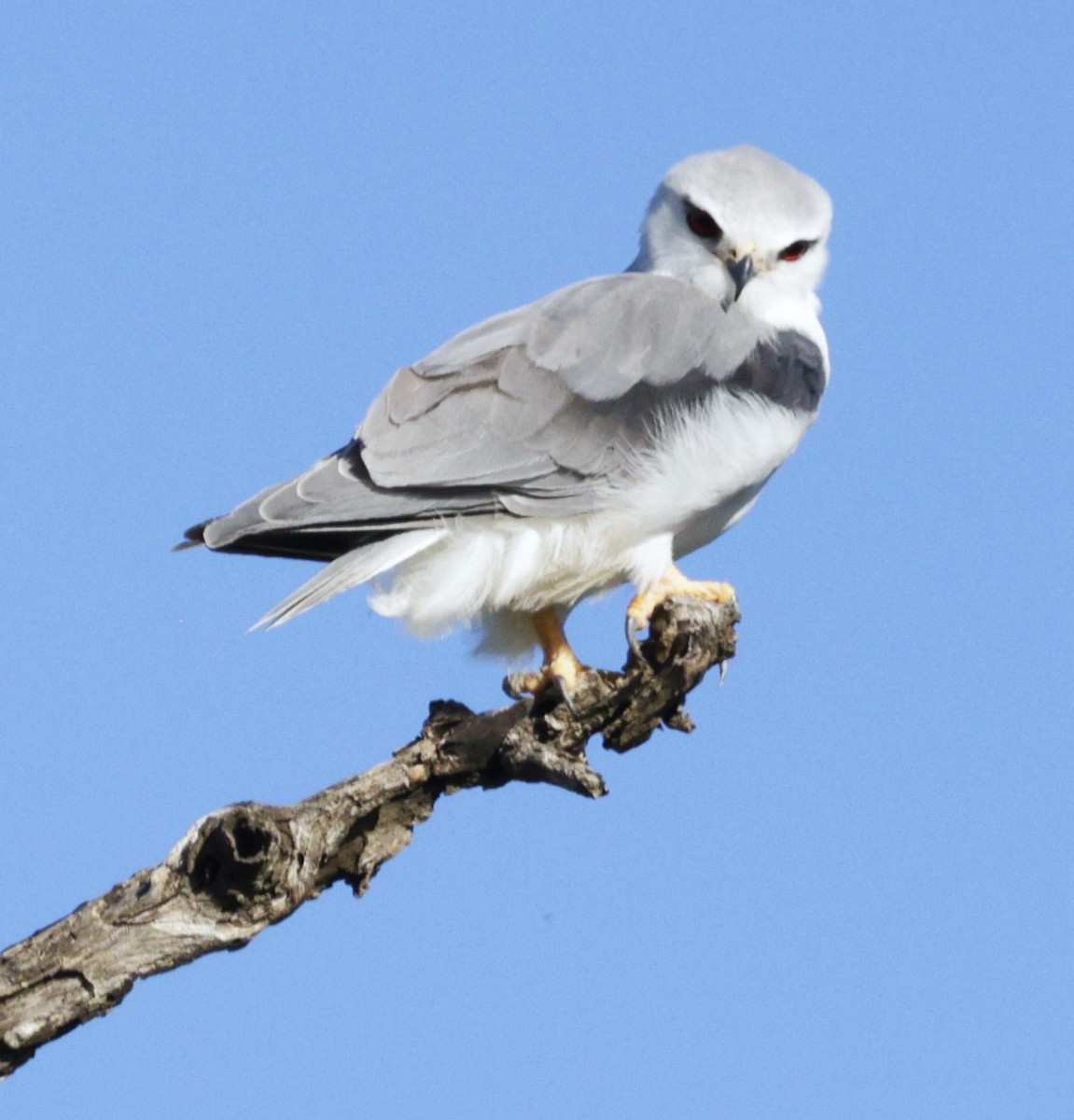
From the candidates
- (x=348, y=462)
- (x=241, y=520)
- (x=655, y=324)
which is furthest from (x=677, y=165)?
(x=241, y=520)

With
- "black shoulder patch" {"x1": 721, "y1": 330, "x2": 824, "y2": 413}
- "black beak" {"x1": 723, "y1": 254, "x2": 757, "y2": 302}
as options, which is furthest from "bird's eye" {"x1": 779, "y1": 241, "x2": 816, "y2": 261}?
"black shoulder patch" {"x1": 721, "y1": 330, "x2": 824, "y2": 413}

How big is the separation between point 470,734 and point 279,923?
1051 mm

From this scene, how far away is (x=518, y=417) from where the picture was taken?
6.87m

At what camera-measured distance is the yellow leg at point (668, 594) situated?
655 cm

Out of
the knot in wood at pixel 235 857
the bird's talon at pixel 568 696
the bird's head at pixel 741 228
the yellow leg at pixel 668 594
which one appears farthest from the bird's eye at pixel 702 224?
the knot in wood at pixel 235 857

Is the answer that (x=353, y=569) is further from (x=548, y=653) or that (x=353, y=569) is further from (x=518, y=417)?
(x=548, y=653)

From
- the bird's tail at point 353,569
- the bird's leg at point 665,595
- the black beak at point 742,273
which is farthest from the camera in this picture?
the black beak at point 742,273

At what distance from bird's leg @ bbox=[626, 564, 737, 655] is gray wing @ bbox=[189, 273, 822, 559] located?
39 centimetres

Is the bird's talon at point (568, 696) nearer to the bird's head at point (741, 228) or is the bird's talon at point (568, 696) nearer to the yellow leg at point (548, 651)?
the yellow leg at point (548, 651)

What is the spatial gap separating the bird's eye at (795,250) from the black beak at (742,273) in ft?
0.79

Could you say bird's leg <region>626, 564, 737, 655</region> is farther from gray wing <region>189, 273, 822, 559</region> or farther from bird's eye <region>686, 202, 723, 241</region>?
bird's eye <region>686, 202, 723, 241</region>

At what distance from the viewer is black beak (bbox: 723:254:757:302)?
7.41 meters

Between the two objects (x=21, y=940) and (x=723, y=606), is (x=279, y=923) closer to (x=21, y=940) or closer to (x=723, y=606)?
(x=21, y=940)

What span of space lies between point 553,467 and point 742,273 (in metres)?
1.26
